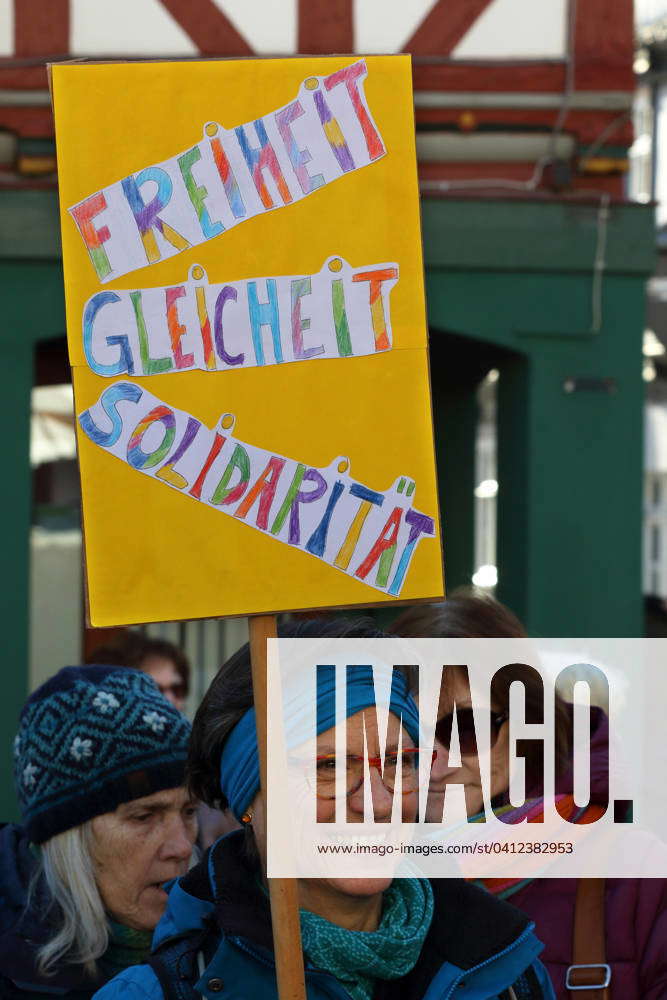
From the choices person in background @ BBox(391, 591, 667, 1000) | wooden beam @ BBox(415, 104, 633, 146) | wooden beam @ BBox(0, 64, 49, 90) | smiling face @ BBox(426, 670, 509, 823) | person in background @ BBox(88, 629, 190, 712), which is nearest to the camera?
person in background @ BBox(391, 591, 667, 1000)

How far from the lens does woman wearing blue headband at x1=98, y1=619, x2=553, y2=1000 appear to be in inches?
76.7

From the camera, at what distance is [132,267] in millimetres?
2037

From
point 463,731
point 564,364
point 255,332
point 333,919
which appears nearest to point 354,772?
point 333,919

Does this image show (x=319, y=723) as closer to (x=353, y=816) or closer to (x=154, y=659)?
(x=353, y=816)

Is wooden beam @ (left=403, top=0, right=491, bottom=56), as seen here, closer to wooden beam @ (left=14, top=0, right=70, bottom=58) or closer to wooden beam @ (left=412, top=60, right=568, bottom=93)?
wooden beam @ (left=412, top=60, right=568, bottom=93)

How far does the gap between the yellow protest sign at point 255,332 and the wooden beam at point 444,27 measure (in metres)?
4.34

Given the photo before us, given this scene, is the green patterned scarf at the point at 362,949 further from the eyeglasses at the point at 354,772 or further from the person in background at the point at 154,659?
the person in background at the point at 154,659

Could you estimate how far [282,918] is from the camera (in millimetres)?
1901

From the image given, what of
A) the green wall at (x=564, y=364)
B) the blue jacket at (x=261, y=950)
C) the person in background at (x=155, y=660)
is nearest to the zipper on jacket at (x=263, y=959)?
the blue jacket at (x=261, y=950)

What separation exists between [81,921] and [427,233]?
4009 mm

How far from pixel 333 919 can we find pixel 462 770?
2.32ft

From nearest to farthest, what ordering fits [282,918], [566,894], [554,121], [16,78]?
1. [282,918]
2. [566,894]
3. [16,78]
4. [554,121]

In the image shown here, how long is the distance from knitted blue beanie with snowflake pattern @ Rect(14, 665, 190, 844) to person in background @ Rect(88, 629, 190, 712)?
1966 millimetres

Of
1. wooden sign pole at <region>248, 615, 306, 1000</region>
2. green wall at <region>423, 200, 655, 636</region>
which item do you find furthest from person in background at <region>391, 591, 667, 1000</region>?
green wall at <region>423, 200, 655, 636</region>
